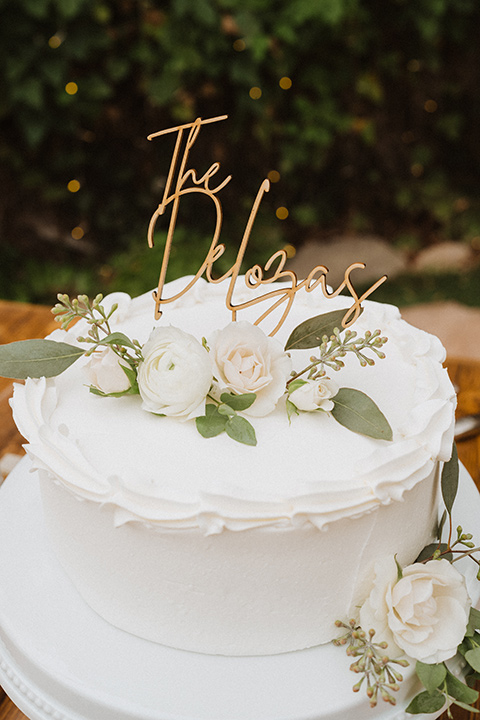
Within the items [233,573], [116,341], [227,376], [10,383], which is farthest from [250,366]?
[10,383]

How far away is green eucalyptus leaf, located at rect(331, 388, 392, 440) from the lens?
4.30 ft

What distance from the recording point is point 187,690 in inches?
48.0

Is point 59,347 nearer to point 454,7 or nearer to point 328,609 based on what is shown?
point 328,609

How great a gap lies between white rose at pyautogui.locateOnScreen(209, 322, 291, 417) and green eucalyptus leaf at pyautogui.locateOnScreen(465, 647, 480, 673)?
56cm

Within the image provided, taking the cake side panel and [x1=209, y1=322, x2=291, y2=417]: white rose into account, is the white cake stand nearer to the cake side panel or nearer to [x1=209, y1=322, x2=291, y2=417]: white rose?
the cake side panel

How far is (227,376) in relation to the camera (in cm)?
133

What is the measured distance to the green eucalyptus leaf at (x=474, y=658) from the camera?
4.11 feet

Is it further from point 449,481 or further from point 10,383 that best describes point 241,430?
point 10,383

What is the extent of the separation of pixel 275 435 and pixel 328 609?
33cm

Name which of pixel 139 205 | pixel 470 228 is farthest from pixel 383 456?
pixel 470 228

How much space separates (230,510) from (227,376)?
0.88 feet

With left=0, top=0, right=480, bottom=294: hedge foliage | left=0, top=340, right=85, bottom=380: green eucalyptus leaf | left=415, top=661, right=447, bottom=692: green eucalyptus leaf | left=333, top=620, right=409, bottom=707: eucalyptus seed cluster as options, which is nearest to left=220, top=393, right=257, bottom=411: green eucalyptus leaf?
left=0, top=340, right=85, bottom=380: green eucalyptus leaf

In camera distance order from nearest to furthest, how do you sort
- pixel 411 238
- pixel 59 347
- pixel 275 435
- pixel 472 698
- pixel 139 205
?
pixel 472 698, pixel 275 435, pixel 59 347, pixel 139 205, pixel 411 238

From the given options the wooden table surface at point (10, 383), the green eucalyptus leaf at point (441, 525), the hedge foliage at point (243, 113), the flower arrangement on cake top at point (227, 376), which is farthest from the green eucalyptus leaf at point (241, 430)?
the hedge foliage at point (243, 113)
